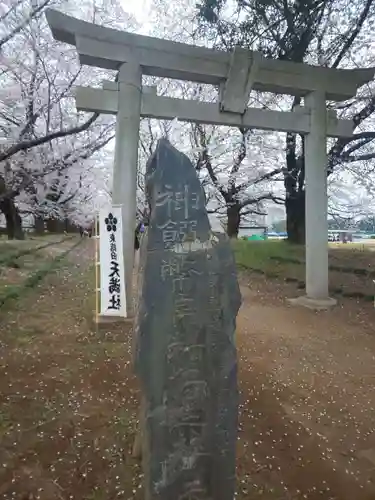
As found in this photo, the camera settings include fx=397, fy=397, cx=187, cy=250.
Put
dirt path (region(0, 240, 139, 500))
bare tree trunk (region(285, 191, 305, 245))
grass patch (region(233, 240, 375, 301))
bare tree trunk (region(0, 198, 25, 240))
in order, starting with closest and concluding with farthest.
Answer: dirt path (region(0, 240, 139, 500)) → grass patch (region(233, 240, 375, 301)) → bare tree trunk (region(285, 191, 305, 245)) → bare tree trunk (region(0, 198, 25, 240))

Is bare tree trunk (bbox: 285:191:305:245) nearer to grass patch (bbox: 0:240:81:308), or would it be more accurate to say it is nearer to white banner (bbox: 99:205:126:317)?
grass patch (bbox: 0:240:81:308)

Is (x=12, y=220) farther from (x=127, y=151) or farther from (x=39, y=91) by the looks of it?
(x=127, y=151)

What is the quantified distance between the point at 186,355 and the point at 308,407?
2371 mm

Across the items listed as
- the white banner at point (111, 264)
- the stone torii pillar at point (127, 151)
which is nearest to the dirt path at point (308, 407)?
the white banner at point (111, 264)

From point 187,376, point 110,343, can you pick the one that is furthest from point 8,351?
point 187,376

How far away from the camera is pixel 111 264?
581cm

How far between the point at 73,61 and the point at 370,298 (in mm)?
8864

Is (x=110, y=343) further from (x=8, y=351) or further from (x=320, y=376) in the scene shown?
(x=320, y=376)

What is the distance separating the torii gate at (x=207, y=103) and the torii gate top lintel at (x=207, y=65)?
1 cm

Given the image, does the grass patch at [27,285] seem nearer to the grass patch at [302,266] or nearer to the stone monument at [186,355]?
the stone monument at [186,355]

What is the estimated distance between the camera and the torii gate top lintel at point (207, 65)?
5918mm

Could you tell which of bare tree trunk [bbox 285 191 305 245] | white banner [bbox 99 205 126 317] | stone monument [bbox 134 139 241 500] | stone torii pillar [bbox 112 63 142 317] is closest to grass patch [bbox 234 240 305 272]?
bare tree trunk [bbox 285 191 305 245]

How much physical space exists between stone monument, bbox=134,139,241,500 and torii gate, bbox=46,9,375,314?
4.17 meters

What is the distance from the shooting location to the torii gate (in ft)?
20.0
